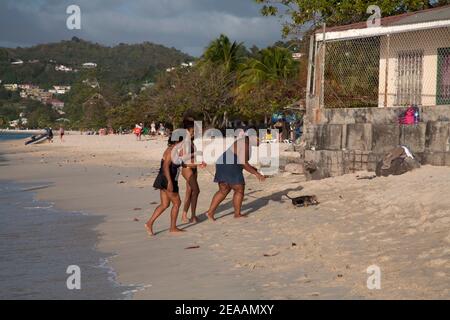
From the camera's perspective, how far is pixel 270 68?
39281mm

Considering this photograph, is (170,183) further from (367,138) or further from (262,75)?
(262,75)

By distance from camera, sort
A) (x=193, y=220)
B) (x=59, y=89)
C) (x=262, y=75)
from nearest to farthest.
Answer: (x=193, y=220)
(x=262, y=75)
(x=59, y=89)

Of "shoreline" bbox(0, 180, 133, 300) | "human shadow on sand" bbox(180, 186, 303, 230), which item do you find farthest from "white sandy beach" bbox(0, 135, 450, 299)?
"shoreline" bbox(0, 180, 133, 300)

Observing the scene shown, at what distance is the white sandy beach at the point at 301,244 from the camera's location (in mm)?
6328

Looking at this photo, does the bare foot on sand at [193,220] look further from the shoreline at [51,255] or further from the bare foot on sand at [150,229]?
the shoreline at [51,255]

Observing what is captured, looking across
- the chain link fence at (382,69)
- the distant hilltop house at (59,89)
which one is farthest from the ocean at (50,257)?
the distant hilltop house at (59,89)

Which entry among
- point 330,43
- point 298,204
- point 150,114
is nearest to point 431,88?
point 330,43

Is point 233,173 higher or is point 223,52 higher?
point 223,52

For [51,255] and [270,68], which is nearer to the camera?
[51,255]

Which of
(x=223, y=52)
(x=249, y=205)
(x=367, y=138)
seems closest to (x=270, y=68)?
(x=223, y=52)

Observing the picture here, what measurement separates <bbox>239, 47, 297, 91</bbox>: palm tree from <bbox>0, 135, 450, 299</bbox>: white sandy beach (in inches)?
970

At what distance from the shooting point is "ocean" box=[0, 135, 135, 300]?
6.79m

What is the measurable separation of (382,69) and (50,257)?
362 inches
